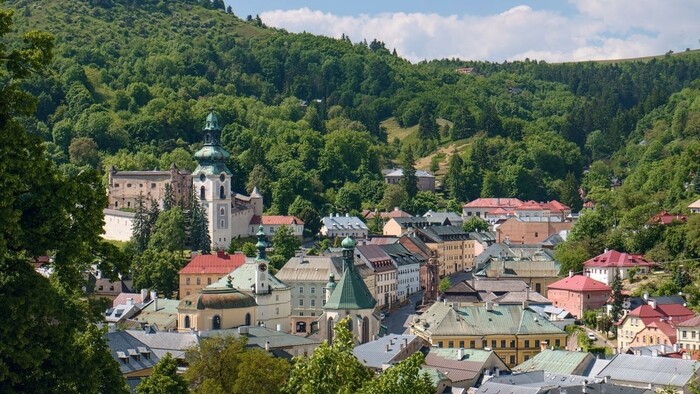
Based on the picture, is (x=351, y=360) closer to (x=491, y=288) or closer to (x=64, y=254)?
(x=64, y=254)

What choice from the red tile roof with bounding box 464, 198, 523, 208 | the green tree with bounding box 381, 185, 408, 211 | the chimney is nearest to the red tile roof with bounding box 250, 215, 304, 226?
the green tree with bounding box 381, 185, 408, 211

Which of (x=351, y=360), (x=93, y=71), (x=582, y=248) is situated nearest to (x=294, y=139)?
(x=93, y=71)

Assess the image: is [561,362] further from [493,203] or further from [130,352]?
[493,203]

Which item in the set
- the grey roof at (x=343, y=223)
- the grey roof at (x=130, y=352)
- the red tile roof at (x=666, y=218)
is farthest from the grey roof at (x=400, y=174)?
the grey roof at (x=130, y=352)

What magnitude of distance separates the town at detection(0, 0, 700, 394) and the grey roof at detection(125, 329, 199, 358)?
21 centimetres

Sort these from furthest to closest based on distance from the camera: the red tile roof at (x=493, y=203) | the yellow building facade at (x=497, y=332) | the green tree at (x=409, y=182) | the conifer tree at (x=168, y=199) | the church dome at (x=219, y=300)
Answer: the red tile roof at (x=493, y=203) → the green tree at (x=409, y=182) → the conifer tree at (x=168, y=199) → the yellow building facade at (x=497, y=332) → the church dome at (x=219, y=300)

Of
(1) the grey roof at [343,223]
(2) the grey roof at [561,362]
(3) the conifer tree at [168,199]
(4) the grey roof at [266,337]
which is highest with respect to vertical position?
(3) the conifer tree at [168,199]

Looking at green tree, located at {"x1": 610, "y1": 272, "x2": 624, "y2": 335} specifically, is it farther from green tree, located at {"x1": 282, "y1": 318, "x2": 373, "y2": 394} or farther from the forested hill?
green tree, located at {"x1": 282, "y1": 318, "x2": 373, "y2": 394}

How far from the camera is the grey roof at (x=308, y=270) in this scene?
3602 inches

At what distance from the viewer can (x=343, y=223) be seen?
407ft

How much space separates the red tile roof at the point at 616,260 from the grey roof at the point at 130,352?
4419 centimetres

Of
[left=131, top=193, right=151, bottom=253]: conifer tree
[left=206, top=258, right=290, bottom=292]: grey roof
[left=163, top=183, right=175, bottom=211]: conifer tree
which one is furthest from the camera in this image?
[left=163, top=183, right=175, bottom=211]: conifer tree

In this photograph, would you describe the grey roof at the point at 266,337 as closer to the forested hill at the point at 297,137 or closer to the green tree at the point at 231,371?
the green tree at the point at 231,371

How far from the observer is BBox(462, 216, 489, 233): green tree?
13275cm
